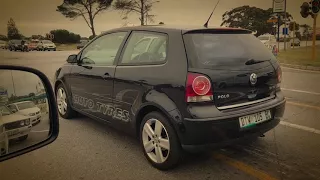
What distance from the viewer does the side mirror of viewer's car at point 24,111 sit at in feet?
4.67

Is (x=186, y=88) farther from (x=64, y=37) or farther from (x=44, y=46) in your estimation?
(x=64, y=37)

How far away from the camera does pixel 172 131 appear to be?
3014 mm

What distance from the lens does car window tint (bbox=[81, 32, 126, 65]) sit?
396 cm

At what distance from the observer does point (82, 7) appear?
53.0 m

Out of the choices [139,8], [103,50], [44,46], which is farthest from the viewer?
[139,8]

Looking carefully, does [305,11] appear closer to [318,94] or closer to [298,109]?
[318,94]

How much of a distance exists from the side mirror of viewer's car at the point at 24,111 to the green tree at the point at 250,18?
264 feet

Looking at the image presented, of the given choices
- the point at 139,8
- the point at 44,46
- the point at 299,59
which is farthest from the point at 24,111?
the point at 139,8

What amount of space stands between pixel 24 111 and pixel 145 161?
2119 millimetres

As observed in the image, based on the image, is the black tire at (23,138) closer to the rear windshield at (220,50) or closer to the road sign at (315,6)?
the rear windshield at (220,50)

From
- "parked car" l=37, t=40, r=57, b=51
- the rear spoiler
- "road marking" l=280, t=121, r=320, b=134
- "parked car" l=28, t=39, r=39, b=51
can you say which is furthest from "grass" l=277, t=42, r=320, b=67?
"parked car" l=28, t=39, r=39, b=51

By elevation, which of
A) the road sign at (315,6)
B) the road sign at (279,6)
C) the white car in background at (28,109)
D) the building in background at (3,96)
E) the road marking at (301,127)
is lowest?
the road marking at (301,127)

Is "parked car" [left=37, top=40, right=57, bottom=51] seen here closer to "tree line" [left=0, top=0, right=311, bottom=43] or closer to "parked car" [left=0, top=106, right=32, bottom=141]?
"tree line" [left=0, top=0, right=311, bottom=43]

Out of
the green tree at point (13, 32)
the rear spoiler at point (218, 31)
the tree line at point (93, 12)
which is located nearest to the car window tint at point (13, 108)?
the rear spoiler at point (218, 31)
